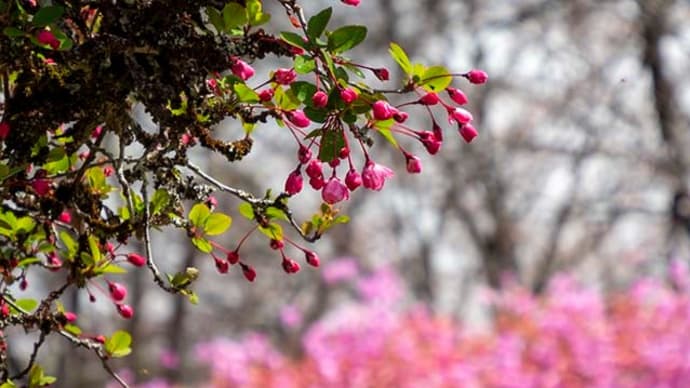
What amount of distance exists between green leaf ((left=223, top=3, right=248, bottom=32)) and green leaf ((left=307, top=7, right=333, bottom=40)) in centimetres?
12

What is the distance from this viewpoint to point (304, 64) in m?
1.42

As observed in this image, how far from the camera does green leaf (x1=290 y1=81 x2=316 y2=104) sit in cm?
145

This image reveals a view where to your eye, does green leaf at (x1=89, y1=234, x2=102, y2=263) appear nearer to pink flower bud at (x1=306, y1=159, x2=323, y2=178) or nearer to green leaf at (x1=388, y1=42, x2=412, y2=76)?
pink flower bud at (x1=306, y1=159, x2=323, y2=178)

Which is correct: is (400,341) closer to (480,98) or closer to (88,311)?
(480,98)

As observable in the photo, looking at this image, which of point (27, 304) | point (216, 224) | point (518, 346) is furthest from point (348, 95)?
point (518, 346)

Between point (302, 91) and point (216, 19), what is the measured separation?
179 millimetres

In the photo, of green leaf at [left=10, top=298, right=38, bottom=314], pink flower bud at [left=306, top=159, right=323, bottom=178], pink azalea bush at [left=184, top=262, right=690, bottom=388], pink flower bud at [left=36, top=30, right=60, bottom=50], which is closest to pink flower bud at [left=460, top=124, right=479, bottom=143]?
pink flower bud at [left=306, top=159, right=323, bottom=178]

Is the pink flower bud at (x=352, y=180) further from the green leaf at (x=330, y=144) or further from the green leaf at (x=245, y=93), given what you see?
the green leaf at (x=245, y=93)

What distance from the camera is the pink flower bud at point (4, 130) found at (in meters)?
1.55

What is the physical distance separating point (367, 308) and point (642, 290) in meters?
2.34

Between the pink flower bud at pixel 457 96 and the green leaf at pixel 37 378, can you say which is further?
the green leaf at pixel 37 378

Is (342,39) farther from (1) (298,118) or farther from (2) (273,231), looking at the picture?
(2) (273,231)

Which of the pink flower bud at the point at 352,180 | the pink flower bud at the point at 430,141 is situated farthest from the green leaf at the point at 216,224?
the pink flower bud at the point at 430,141

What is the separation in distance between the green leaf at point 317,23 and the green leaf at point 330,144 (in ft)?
0.48
